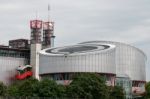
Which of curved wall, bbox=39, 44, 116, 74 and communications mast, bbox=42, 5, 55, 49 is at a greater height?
communications mast, bbox=42, 5, 55, 49

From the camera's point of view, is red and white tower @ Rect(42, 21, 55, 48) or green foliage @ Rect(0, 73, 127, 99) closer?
green foliage @ Rect(0, 73, 127, 99)

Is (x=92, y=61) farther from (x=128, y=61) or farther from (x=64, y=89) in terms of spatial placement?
(x=64, y=89)

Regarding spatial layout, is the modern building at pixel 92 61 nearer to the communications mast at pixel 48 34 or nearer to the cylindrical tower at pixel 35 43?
the cylindrical tower at pixel 35 43

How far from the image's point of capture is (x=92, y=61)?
148 m

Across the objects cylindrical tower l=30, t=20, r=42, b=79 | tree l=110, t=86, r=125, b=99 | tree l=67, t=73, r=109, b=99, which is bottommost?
tree l=110, t=86, r=125, b=99

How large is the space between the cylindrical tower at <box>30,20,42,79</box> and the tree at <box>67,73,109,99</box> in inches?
1839

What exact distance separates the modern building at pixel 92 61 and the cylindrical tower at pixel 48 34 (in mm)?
17692

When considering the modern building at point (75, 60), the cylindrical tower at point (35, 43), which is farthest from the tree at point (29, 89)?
the cylindrical tower at point (35, 43)

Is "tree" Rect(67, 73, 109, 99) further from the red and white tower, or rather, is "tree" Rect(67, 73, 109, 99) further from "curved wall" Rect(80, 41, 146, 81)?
the red and white tower

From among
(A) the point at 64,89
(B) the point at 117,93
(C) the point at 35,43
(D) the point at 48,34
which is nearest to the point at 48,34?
(D) the point at 48,34

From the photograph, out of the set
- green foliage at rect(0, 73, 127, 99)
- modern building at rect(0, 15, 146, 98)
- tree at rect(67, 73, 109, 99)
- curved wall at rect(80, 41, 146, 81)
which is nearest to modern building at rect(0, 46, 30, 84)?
modern building at rect(0, 15, 146, 98)

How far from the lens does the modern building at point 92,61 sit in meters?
148

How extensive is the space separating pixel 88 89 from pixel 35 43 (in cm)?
5878

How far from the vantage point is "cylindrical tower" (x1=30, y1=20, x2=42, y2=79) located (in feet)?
519
